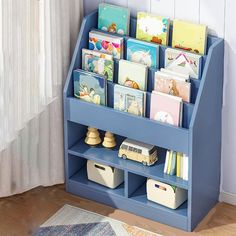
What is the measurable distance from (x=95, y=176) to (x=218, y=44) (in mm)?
849

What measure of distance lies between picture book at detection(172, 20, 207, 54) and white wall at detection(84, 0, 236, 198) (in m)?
0.06

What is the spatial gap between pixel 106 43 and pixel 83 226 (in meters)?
0.80

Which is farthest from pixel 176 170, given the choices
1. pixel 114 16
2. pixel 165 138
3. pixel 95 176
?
pixel 114 16

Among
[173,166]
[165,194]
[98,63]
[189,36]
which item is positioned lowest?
[165,194]

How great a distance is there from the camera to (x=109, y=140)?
353 cm

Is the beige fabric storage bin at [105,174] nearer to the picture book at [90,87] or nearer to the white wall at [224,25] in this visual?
the picture book at [90,87]

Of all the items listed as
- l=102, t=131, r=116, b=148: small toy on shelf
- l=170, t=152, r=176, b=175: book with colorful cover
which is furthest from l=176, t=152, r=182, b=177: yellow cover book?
l=102, t=131, r=116, b=148: small toy on shelf

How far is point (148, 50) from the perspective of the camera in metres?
3.31

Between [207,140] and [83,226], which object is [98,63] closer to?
[207,140]

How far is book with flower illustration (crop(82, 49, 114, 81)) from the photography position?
3391 millimetres

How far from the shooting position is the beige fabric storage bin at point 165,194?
3.35 metres

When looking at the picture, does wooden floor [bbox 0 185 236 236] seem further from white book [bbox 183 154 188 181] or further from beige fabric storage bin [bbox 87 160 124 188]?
white book [bbox 183 154 188 181]

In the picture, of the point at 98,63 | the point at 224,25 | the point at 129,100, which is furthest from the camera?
the point at 98,63

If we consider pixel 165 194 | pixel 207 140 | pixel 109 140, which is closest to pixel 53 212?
pixel 109 140
